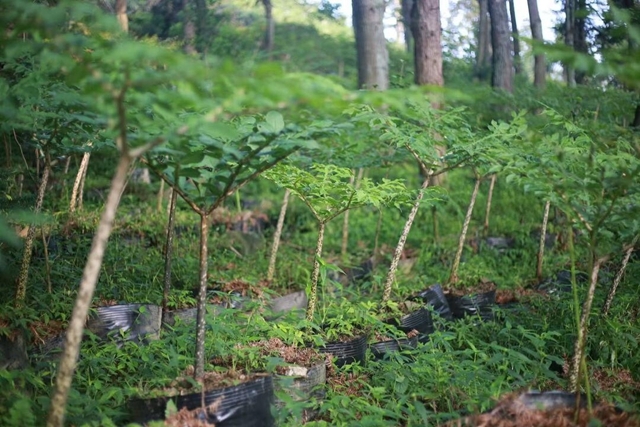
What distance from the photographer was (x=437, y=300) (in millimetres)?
5355

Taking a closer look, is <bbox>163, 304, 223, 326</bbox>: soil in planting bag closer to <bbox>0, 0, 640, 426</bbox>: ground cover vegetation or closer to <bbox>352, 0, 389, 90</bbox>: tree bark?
<bbox>0, 0, 640, 426</bbox>: ground cover vegetation

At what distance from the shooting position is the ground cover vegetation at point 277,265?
7.42 ft

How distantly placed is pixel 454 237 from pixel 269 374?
18.5 ft

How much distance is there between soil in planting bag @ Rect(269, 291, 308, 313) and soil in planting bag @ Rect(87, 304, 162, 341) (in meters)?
1.34

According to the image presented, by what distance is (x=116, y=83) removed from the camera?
232cm

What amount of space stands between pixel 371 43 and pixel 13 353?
6622mm

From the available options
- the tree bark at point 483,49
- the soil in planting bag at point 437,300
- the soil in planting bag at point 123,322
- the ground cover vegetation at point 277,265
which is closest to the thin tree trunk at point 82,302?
the ground cover vegetation at point 277,265

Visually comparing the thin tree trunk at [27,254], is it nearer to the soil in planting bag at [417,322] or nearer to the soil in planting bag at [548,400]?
the soil in planting bag at [417,322]

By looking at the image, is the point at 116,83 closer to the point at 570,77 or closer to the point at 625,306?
the point at 625,306

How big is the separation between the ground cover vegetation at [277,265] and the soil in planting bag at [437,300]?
0.13ft

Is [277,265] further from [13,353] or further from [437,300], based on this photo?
[13,353]

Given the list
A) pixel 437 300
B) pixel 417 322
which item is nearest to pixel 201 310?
pixel 417 322

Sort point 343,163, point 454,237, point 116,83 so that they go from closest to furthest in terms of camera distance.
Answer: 1. point 116,83
2. point 343,163
3. point 454,237

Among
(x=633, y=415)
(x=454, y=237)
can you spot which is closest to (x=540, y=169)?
(x=633, y=415)
